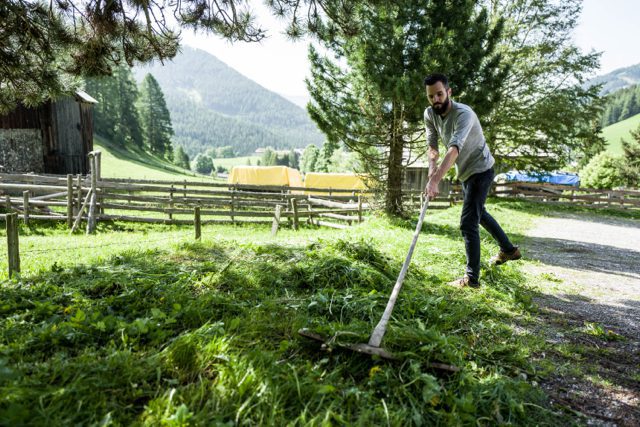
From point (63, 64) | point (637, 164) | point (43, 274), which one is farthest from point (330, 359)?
point (637, 164)

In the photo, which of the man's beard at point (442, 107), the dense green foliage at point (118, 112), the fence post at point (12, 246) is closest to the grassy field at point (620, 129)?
the dense green foliage at point (118, 112)

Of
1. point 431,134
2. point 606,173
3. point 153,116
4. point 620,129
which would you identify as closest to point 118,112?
point 153,116

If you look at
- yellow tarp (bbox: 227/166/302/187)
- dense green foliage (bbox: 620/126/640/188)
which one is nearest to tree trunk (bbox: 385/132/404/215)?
yellow tarp (bbox: 227/166/302/187)

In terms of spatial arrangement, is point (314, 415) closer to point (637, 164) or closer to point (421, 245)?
point (421, 245)

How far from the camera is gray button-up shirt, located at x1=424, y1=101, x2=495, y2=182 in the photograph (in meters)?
3.82

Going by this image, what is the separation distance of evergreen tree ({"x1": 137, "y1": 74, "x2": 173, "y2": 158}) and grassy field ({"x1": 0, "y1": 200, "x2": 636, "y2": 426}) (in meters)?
65.2

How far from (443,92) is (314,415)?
124 inches

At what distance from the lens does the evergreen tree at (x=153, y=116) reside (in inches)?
2488

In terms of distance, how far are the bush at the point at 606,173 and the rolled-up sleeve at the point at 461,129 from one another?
45775 mm

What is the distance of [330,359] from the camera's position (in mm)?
2367

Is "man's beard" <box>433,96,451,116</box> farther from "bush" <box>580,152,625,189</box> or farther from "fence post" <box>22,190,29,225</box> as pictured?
"bush" <box>580,152,625,189</box>

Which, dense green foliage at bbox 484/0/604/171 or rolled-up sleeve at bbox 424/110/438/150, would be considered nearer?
rolled-up sleeve at bbox 424/110/438/150

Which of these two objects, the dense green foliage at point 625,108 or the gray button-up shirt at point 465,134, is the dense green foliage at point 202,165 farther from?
the gray button-up shirt at point 465,134

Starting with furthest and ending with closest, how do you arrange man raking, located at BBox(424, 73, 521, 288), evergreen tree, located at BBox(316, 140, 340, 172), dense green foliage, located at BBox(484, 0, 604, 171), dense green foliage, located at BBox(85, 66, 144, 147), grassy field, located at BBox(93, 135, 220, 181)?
evergreen tree, located at BBox(316, 140, 340, 172) < dense green foliage, located at BBox(85, 66, 144, 147) < grassy field, located at BBox(93, 135, 220, 181) < dense green foliage, located at BBox(484, 0, 604, 171) < man raking, located at BBox(424, 73, 521, 288)
